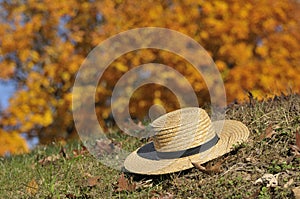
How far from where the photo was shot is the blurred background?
538 inches

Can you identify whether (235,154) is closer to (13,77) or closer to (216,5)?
(216,5)

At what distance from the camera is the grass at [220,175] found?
4.39 meters

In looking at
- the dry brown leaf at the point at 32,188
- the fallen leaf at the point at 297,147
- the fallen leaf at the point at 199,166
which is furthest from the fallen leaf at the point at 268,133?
the dry brown leaf at the point at 32,188

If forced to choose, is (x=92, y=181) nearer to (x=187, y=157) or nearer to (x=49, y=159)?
(x=187, y=157)

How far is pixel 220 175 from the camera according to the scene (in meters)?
4.62

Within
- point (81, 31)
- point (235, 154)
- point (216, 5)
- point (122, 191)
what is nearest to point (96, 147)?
point (122, 191)

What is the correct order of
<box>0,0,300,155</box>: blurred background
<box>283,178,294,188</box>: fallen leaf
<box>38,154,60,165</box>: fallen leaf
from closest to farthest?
<box>283,178,294,188</box>: fallen leaf → <box>38,154,60,165</box>: fallen leaf → <box>0,0,300,155</box>: blurred background

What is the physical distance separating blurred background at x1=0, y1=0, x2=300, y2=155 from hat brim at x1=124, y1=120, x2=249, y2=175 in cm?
713

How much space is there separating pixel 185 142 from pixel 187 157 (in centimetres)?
16

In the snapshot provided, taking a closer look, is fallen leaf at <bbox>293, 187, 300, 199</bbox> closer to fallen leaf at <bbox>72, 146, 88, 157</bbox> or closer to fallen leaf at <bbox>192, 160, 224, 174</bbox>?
fallen leaf at <bbox>192, 160, 224, 174</bbox>

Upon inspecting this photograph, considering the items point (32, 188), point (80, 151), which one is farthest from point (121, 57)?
point (32, 188)

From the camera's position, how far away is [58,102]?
15867mm

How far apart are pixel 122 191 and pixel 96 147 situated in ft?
6.33

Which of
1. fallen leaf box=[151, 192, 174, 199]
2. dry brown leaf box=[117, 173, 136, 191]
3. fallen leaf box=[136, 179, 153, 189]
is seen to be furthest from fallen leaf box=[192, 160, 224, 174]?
dry brown leaf box=[117, 173, 136, 191]
